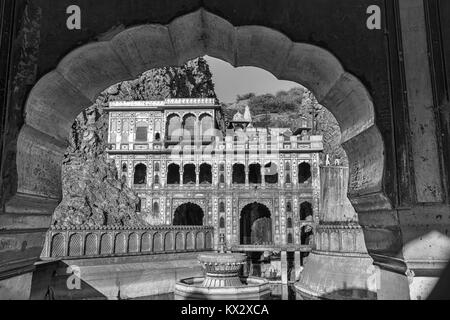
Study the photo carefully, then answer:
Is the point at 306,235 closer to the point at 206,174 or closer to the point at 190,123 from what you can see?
the point at 206,174

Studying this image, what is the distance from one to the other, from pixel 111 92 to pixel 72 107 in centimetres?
4875

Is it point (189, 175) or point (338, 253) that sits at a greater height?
point (189, 175)

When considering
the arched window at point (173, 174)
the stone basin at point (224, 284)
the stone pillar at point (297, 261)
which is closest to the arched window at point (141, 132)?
the arched window at point (173, 174)

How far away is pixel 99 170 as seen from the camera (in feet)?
118

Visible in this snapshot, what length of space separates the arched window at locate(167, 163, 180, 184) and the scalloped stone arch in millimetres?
39557

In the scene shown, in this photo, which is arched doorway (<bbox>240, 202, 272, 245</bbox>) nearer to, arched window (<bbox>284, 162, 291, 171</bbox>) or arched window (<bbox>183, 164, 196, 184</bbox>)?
arched window (<bbox>284, 162, 291, 171</bbox>)

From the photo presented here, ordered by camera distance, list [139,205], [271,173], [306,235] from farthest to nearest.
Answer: [271,173]
[306,235]
[139,205]

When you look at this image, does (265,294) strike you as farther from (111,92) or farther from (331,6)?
(111,92)

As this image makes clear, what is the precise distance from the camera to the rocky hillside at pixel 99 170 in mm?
30578

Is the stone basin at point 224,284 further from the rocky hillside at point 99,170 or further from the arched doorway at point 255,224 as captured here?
the arched doorway at point 255,224

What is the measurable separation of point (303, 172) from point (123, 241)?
2383 cm

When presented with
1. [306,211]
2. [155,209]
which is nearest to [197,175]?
[155,209]

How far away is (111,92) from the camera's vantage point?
165 ft
